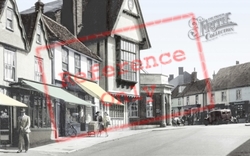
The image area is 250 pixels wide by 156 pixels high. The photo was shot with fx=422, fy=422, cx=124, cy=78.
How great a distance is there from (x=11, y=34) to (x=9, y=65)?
1.59 meters

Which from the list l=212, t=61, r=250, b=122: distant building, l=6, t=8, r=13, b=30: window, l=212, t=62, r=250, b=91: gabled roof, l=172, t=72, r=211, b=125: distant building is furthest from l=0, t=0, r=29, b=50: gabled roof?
l=172, t=72, r=211, b=125: distant building

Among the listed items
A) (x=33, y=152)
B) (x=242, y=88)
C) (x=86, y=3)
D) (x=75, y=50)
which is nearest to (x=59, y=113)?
(x=75, y=50)

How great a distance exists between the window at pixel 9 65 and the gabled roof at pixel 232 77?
136ft

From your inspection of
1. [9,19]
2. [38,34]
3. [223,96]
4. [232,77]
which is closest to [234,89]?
[232,77]

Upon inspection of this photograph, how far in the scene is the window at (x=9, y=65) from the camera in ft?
68.4

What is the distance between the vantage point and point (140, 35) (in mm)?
37750

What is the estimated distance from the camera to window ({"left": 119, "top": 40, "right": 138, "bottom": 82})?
1379 inches

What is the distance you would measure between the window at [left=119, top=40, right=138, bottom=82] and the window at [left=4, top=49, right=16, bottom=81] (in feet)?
46.2

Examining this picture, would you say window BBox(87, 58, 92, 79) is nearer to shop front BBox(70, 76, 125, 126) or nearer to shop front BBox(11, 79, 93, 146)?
shop front BBox(70, 76, 125, 126)

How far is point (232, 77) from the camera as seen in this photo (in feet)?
199

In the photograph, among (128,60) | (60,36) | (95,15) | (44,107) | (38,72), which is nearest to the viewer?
(38,72)

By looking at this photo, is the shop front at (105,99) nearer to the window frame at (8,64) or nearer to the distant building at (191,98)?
the window frame at (8,64)

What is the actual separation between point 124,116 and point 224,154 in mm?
21584

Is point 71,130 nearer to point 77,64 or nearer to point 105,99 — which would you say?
point 105,99
